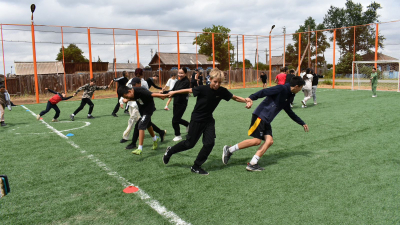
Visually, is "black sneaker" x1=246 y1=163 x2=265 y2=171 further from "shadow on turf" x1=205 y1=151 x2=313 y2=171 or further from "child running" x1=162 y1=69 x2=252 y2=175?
"child running" x1=162 y1=69 x2=252 y2=175

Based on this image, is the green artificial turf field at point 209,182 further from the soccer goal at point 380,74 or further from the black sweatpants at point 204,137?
the soccer goal at point 380,74

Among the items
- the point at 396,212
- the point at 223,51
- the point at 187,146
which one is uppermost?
the point at 223,51

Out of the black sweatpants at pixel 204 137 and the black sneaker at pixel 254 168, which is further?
the black sneaker at pixel 254 168

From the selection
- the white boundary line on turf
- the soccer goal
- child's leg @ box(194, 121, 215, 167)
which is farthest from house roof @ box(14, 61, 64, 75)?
child's leg @ box(194, 121, 215, 167)

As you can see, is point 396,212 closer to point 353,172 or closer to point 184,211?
point 353,172

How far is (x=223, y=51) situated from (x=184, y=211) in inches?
1237

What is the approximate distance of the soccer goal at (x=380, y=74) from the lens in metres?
23.2

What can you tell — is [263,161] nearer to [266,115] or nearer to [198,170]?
[266,115]

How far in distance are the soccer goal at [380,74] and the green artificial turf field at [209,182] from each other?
18273mm

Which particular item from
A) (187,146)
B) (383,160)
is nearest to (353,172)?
(383,160)

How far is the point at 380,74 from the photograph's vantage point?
80.4 ft

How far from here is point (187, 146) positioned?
5125mm

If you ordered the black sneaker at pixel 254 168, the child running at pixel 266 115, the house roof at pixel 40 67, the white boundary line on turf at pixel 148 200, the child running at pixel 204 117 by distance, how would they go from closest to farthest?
the white boundary line on turf at pixel 148 200
the child running at pixel 204 117
the black sneaker at pixel 254 168
the child running at pixel 266 115
the house roof at pixel 40 67

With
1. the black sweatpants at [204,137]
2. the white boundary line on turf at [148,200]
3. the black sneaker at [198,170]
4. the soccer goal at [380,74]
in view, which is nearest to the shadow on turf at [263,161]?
the black sneaker at [198,170]
